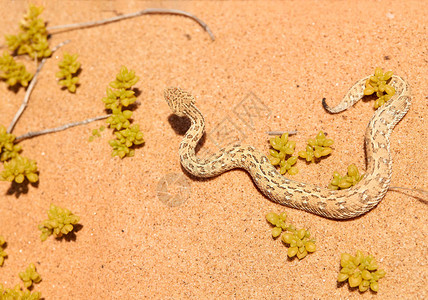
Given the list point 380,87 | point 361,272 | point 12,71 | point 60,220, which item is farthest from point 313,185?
point 12,71

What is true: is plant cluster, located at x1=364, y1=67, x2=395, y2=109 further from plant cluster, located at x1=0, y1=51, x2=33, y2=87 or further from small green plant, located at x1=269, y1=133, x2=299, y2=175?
plant cluster, located at x1=0, y1=51, x2=33, y2=87

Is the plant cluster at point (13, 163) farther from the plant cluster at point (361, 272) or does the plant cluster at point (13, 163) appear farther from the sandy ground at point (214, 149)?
the plant cluster at point (361, 272)

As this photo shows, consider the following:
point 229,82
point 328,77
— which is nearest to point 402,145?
point 328,77

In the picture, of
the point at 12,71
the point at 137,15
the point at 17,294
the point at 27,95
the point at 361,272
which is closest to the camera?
the point at 361,272

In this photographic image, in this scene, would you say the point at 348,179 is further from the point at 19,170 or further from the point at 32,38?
the point at 32,38

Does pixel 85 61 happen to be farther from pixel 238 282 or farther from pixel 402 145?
pixel 402 145

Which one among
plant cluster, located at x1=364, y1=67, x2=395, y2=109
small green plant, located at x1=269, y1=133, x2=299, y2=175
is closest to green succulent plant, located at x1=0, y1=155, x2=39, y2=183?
small green plant, located at x1=269, y1=133, x2=299, y2=175
